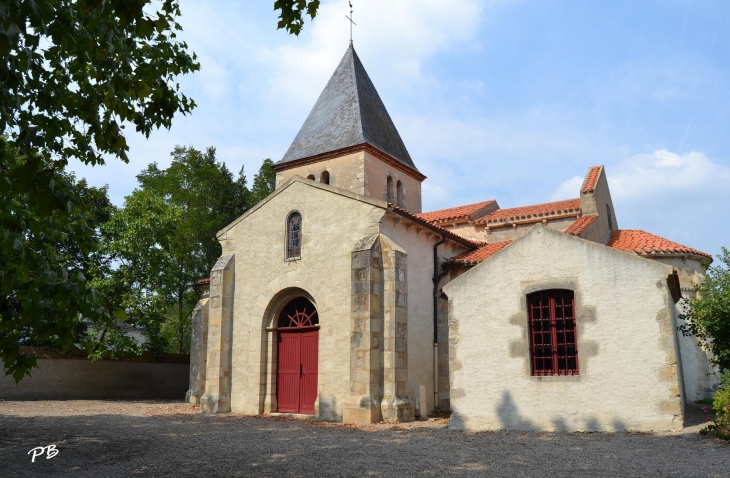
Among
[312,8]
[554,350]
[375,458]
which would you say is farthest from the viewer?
[554,350]

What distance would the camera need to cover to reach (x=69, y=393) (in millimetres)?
20719

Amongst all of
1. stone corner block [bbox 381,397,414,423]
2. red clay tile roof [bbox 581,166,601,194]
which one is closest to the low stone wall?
stone corner block [bbox 381,397,414,423]

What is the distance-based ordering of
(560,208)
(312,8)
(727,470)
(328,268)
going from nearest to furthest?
1. (312,8)
2. (727,470)
3. (328,268)
4. (560,208)

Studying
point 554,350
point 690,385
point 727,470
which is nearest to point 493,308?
point 554,350

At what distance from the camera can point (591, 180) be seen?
19000 mm

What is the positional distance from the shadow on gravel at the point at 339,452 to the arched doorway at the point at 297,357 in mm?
2754

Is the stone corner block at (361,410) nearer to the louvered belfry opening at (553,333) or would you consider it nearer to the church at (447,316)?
the church at (447,316)

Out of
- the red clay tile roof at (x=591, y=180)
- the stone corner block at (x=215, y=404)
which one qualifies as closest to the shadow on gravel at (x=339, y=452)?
the stone corner block at (x=215, y=404)

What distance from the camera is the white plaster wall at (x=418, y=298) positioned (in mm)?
13984

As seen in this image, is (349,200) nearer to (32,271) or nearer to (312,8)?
(312,8)

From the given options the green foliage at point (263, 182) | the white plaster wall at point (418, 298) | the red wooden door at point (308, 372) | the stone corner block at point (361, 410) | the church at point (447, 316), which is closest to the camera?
the church at point (447, 316)

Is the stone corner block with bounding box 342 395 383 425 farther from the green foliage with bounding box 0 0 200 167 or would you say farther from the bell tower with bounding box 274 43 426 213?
the bell tower with bounding box 274 43 426 213

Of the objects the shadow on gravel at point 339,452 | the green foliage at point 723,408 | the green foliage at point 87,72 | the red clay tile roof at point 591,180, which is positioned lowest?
the shadow on gravel at point 339,452

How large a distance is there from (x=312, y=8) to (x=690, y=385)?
1541 cm
